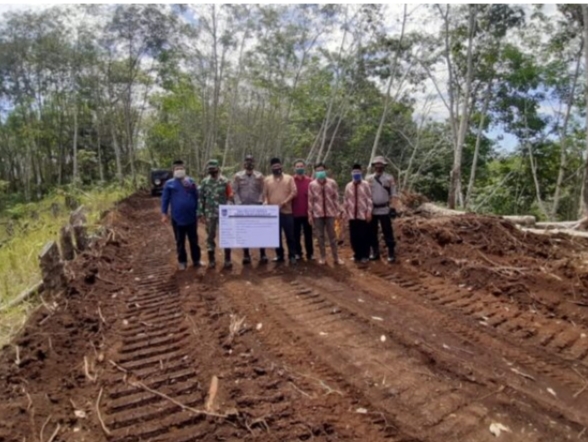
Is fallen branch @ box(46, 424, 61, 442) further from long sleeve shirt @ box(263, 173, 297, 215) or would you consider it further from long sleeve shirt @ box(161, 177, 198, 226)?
long sleeve shirt @ box(263, 173, 297, 215)

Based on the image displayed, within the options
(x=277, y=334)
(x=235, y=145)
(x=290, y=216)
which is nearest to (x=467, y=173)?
(x=235, y=145)

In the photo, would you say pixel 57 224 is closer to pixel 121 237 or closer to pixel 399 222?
pixel 121 237

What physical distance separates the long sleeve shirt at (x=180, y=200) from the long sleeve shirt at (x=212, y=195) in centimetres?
21

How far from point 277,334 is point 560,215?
2740cm

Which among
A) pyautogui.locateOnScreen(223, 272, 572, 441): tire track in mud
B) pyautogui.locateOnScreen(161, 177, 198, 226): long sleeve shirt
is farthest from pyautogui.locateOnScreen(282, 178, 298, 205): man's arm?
pyautogui.locateOnScreen(223, 272, 572, 441): tire track in mud

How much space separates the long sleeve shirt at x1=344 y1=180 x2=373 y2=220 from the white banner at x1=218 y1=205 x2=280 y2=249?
115 centimetres

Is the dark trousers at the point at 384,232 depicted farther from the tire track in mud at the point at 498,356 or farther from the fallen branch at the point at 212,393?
the fallen branch at the point at 212,393

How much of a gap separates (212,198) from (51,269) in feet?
7.99

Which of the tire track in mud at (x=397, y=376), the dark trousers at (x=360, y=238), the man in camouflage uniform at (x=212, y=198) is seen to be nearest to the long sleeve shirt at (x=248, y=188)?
the man in camouflage uniform at (x=212, y=198)

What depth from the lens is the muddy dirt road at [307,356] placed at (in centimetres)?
291

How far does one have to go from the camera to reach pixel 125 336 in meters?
4.32

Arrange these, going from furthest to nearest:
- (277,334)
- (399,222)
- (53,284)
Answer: (399,222) < (53,284) < (277,334)

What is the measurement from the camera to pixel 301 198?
720cm

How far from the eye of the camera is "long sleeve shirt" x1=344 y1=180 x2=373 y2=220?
6.98 meters
